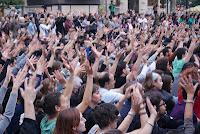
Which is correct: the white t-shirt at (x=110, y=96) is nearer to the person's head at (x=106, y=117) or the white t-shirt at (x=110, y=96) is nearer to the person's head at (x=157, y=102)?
the person's head at (x=157, y=102)

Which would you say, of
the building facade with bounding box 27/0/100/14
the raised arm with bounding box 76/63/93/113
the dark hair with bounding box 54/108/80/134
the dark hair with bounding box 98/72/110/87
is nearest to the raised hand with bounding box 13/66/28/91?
the raised arm with bounding box 76/63/93/113

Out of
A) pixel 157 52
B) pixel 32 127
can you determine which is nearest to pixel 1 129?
pixel 32 127

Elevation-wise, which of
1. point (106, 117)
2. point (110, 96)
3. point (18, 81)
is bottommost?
point (110, 96)

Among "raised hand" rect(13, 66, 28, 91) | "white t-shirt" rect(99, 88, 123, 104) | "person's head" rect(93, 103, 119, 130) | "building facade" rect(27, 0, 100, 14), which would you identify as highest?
"raised hand" rect(13, 66, 28, 91)

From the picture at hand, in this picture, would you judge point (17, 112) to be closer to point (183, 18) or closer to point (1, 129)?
point (1, 129)

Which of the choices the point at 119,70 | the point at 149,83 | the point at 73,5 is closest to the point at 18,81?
the point at 149,83

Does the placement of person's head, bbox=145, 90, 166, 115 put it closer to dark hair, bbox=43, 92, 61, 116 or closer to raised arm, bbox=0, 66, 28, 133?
dark hair, bbox=43, 92, 61, 116

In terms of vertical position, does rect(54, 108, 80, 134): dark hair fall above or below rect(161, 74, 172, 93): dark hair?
above

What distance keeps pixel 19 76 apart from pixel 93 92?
1157mm

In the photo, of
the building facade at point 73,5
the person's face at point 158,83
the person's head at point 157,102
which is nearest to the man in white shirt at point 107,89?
the person's face at point 158,83

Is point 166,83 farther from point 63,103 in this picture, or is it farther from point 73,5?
point 73,5

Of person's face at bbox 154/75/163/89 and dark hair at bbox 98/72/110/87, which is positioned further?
dark hair at bbox 98/72/110/87

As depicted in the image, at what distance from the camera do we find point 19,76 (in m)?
5.91

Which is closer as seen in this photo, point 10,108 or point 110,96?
point 10,108
